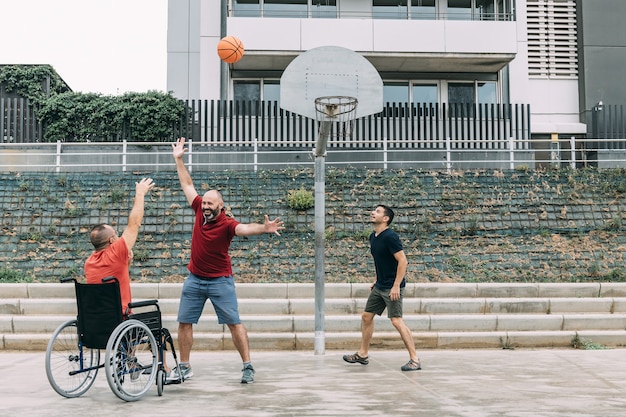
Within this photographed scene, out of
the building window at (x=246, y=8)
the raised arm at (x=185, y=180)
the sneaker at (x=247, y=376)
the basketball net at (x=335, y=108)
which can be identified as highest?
the building window at (x=246, y=8)

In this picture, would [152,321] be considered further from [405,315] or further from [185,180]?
[405,315]

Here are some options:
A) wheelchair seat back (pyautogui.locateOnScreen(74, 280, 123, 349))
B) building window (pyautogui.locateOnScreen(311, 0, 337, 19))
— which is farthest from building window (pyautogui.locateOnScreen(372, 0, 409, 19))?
wheelchair seat back (pyautogui.locateOnScreen(74, 280, 123, 349))

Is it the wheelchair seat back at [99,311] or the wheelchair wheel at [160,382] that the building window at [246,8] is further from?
the wheelchair wheel at [160,382]

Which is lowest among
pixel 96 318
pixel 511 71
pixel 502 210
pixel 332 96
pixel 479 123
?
pixel 96 318

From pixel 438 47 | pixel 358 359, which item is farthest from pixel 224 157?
pixel 358 359

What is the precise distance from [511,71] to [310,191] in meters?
11.1

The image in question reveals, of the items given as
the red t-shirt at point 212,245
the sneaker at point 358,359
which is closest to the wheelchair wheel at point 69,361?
the red t-shirt at point 212,245

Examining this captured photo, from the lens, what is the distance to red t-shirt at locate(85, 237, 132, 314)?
6.11m

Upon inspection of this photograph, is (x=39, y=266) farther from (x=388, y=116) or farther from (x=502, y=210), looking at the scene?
(x=388, y=116)

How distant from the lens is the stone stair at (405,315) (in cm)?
965

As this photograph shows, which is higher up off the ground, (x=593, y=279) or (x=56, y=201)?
(x=56, y=201)

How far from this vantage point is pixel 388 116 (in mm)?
20250

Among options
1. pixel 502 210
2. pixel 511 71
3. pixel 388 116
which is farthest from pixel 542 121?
pixel 502 210

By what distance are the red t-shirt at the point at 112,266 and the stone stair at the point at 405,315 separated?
3.52 meters
